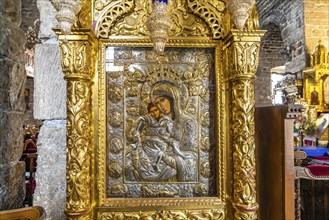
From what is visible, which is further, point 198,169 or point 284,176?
point 198,169

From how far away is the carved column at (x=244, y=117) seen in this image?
59.1 inches

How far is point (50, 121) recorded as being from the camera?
1.88m

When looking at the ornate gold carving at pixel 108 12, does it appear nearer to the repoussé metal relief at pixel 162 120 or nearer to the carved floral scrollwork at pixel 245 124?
the repoussé metal relief at pixel 162 120

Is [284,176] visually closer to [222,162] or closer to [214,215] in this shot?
[222,162]

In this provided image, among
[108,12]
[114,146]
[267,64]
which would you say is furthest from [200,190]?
[267,64]

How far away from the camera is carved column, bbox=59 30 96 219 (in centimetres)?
146

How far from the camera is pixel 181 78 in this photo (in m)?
1.70

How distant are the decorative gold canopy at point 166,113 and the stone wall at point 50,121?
0.38 m

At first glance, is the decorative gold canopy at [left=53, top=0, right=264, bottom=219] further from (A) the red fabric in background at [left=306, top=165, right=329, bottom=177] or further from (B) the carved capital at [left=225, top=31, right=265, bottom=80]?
(A) the red fabric in background at [left=306, top=165, right=329, bottom=177]

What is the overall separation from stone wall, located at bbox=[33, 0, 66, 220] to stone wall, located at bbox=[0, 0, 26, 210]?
0.11 metres

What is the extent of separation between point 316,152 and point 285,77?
3708 mm

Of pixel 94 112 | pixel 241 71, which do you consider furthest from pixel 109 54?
pixel 241 71

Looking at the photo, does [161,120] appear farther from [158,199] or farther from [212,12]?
[212,12]

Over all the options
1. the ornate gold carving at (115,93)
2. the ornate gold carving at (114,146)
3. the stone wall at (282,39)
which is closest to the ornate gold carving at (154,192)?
the ornate gold carving at (114,146)
